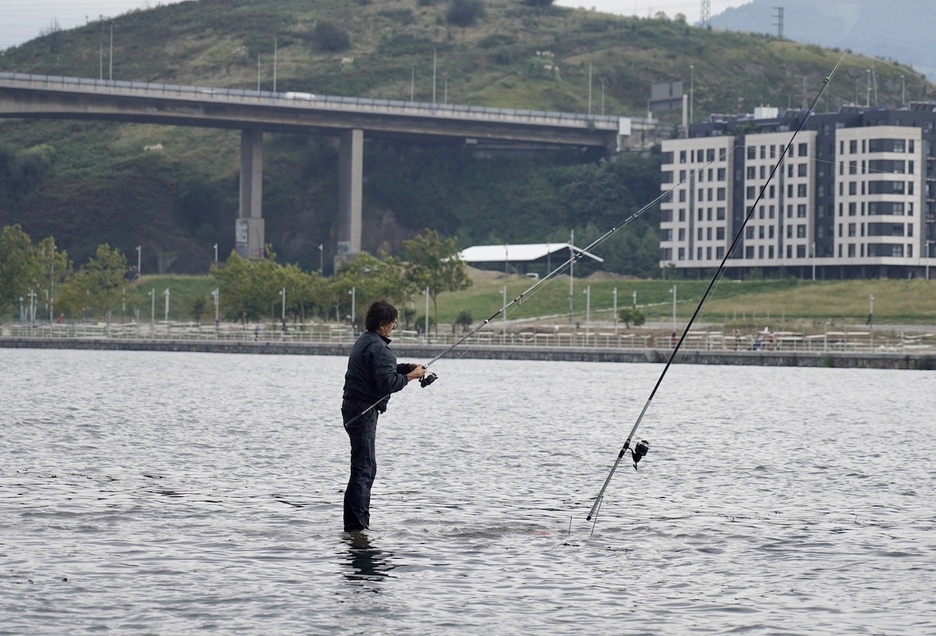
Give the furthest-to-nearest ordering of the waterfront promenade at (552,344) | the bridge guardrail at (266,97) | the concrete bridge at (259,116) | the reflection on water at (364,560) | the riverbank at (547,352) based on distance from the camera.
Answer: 1. the concrete bridge at (259,116)
2. the bridge guardrail at (266,97)
3. the waterfront promenade at (552,344)
4. the riverbank at (547,352)
5. the reflection on water at (364,560)

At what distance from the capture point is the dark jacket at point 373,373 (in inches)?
718

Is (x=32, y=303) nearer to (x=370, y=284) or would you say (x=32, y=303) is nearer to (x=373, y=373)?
(x=370, y=284)

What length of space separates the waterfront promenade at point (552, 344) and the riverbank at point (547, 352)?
0.06 meters

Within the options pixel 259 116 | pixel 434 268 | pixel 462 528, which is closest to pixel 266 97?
pixel 259 116

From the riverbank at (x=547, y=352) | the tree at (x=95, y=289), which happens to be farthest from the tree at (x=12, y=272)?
the riverbank at (x=547, y=352)

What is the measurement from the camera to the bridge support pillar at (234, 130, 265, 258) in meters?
182

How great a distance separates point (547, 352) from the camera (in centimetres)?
11206

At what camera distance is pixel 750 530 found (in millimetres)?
21484

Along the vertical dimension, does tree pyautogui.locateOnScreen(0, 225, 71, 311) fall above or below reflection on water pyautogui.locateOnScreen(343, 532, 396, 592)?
above

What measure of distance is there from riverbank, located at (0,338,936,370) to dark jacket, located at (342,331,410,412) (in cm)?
7591

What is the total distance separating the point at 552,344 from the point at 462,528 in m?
96.8

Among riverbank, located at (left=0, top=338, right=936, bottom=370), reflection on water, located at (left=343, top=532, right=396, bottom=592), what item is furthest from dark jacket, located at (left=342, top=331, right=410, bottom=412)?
riverbank, located at (left=0, top=338, right=936, bottom=370)

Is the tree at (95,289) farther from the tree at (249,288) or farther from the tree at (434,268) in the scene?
the tree at (434,268)

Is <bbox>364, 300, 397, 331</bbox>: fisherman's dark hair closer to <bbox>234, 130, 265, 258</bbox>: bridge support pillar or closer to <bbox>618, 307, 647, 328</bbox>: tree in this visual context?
<bbox>618, 307, 647, 328</bbox>: tree
